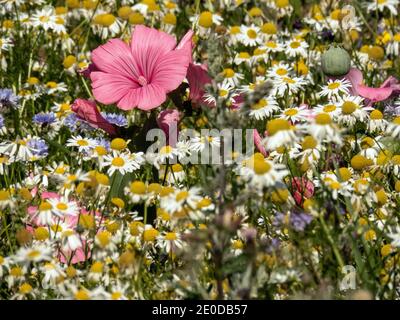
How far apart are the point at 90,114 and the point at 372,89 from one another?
37.5 inches

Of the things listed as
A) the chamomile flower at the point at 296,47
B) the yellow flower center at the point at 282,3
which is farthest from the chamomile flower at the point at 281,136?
the yellow flower center at the point at 282,3

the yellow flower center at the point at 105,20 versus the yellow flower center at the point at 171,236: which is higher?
the yellow flower center at the point at 105,20

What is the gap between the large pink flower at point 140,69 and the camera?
10.1 ft

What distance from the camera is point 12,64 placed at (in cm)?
414

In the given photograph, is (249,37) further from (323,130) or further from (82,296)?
(82,296)

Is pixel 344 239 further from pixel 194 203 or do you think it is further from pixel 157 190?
pixel 157 190

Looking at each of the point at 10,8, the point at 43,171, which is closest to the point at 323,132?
the point at 43,171

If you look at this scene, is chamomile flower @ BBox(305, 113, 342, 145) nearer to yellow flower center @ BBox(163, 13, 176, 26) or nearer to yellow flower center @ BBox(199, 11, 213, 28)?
yellow flower center @ BBox(199, 11, 213, 28)

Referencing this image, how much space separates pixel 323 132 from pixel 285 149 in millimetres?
615

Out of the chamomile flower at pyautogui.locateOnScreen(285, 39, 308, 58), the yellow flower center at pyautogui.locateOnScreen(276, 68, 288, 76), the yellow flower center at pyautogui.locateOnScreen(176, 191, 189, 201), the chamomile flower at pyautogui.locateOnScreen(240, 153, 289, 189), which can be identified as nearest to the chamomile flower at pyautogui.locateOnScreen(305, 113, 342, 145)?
the chamomile flower at pyautogui.locateOnScreen(240, 153, 289, 189)

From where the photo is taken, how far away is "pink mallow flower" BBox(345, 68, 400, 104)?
3305 millimetres

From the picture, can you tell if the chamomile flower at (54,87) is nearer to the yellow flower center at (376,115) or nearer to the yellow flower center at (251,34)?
the yellow flower center at (251,34)

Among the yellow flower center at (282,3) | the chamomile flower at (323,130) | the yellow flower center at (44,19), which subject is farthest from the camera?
the yellow flower center at (282,3)

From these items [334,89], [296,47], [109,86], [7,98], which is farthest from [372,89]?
[7,98]
